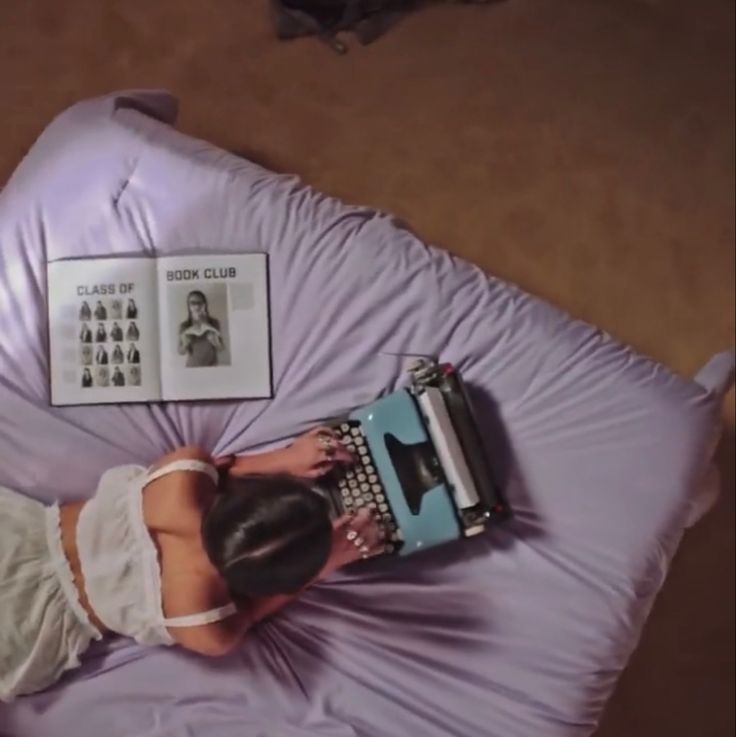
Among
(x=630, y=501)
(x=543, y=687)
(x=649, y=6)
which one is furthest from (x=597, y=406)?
(x=649, y=6)

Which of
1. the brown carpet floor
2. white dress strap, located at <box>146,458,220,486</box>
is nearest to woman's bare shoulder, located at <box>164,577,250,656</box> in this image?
white dress strap, located at <box>146,458,220,486</box>

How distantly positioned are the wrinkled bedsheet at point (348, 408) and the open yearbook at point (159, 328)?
2 cm

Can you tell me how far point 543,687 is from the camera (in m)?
1.30

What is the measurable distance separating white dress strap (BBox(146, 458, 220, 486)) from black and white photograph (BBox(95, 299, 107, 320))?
0.78 ft

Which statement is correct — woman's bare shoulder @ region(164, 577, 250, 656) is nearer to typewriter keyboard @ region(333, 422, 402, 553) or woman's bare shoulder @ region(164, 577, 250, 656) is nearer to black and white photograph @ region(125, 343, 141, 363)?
typewriter keyboard @ region(333, 422, 402, 553)

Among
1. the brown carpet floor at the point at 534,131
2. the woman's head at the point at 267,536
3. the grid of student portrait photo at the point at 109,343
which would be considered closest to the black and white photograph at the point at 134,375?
the grid of student portrait photo at the point at 109,343

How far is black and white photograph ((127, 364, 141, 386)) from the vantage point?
1384 millimetres

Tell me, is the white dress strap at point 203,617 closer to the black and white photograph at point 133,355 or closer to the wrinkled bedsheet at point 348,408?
the wrinkled bedsheet at point 348,408

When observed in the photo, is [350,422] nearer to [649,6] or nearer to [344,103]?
[344,103]

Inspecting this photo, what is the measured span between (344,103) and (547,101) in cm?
33

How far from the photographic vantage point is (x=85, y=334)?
1391mm

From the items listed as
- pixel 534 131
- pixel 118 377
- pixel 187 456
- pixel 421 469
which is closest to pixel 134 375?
pixel 118 377

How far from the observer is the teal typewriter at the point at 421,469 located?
1.30 metres

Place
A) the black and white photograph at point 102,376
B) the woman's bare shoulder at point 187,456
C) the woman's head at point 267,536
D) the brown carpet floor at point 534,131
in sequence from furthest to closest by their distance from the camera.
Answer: the brown carpet floor at point 534,131 < the black and white photograph at point 102,376 < the woman's bare shoulder at point 187,456 < the woman's head at point 267,536
